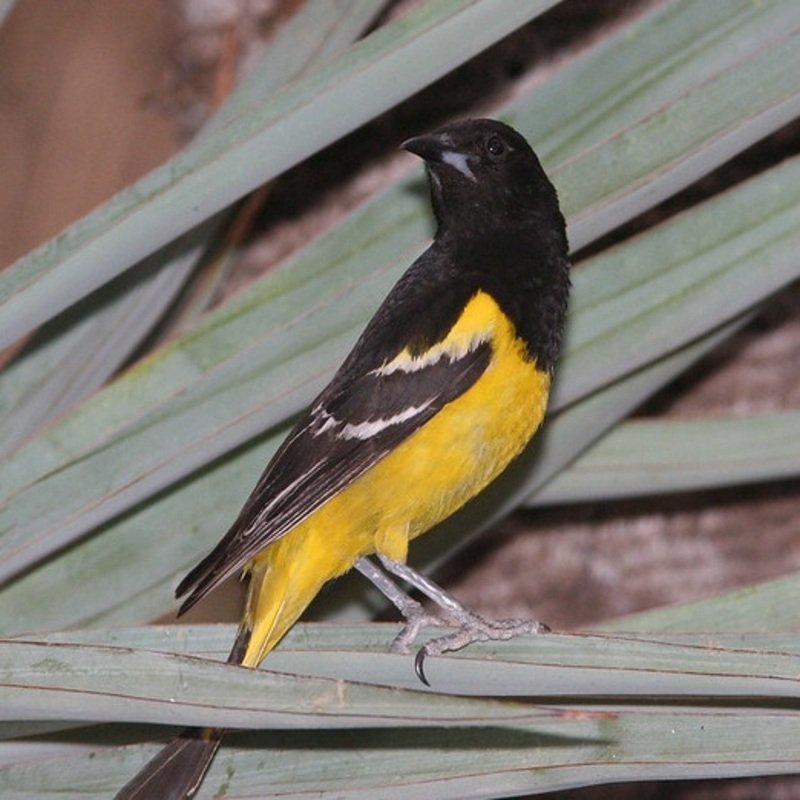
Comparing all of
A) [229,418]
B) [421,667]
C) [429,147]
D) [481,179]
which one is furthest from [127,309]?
[421,667]

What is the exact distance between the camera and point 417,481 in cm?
250

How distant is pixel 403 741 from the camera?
1.78 m

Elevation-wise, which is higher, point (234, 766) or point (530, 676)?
point (530, 676)

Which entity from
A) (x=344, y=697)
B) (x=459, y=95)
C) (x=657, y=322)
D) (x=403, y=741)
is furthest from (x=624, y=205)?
(x=459, y=95)

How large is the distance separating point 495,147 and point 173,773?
139cm

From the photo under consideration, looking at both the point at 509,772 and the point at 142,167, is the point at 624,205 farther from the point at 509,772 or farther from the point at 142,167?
the point at 142,167

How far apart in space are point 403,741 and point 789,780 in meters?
1.84

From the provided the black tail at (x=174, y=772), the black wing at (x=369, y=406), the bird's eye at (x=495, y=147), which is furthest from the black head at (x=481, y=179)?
the black tail at (x=174, y=772)

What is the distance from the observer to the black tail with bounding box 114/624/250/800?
1.86 meters

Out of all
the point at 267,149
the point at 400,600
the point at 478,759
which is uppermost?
the point at 267,149

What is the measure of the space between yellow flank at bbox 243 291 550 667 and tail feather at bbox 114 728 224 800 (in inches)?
20.4

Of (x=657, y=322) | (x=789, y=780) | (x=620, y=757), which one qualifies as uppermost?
(x=620, y=757)

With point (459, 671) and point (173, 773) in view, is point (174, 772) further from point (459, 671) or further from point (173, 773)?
point (459, 671)

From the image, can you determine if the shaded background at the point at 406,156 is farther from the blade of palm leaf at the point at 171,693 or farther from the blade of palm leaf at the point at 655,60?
the blade of palm leaf at the point at 171,693
